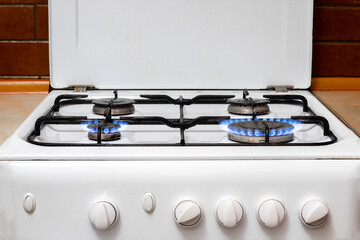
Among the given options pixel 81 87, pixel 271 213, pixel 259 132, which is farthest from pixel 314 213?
pixel 81 87

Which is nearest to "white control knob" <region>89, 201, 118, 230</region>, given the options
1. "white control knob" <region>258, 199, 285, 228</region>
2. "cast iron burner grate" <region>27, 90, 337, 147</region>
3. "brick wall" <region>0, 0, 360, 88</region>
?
"cast iron burner grate" <region>27, 90, 337, 147</region>

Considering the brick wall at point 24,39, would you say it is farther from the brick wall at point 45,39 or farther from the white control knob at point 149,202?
the white control knob at point 149,202

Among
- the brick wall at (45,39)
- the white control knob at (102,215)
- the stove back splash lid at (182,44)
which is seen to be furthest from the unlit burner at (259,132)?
the brick wall at (45,39)

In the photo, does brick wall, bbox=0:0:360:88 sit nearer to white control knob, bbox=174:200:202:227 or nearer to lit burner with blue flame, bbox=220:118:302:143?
lit burner with blue flame, bbox=220:118:302:143

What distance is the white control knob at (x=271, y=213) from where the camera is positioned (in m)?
0.74

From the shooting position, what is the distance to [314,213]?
2.43 ft

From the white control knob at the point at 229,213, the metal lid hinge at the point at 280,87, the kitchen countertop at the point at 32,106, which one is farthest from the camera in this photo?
the metal lid hinge at the point at 280,87

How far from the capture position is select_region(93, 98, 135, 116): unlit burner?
3.54 feet

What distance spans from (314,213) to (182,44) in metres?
0.65

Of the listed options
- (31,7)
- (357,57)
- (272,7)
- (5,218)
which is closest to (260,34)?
(272,7)

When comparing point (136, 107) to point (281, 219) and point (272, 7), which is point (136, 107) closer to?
point (272, 7)

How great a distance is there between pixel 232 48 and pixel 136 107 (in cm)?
28

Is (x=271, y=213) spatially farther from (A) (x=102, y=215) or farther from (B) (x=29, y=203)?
(B) (x=29, y=203)

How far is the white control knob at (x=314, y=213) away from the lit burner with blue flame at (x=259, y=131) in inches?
5.8
